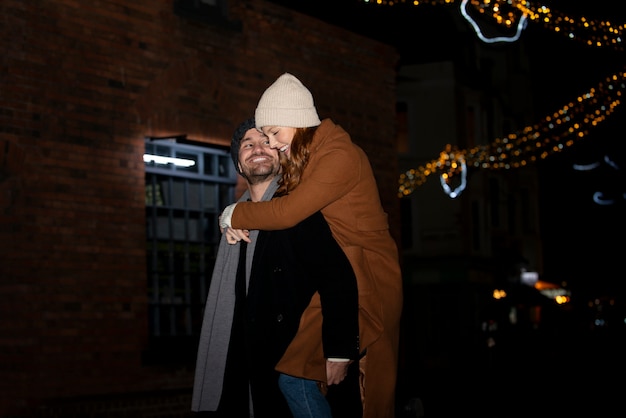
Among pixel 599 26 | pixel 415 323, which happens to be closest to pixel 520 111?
pixel 415 323

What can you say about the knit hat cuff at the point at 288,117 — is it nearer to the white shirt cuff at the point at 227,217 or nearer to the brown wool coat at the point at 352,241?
the brown wool coat at the point at 352,241

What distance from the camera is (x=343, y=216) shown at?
4.04 m

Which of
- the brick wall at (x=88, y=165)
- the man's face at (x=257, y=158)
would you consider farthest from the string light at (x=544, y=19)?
the man's face at (x=257, y=158)

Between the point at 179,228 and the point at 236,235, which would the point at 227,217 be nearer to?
the point at 236,235

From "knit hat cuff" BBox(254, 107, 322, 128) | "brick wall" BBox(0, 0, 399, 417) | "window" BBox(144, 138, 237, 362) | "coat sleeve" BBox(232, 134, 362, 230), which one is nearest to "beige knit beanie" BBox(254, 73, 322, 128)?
"knit hat cuff" BBox(254, 107, 322, 128)

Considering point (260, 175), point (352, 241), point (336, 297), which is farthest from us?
point (260, 175)

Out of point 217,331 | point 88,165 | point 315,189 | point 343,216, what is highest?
point 88,165

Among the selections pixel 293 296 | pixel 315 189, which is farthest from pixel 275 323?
pixel 315 189

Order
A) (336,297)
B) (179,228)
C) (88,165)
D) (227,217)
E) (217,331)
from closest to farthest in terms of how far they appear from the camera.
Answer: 1. (336,297)
2. (227,217)
3. (217,331)
4. (88,165)
5. (179,228)

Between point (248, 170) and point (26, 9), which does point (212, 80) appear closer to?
point (26, 9)

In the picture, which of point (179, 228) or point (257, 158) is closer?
point (257, 158)

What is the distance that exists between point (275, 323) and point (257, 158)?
37.2 inches

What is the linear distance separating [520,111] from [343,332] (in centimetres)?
3741

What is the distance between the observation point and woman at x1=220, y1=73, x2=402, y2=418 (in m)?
3.97
